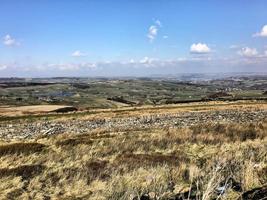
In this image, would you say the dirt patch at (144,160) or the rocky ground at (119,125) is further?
the rocky ground at (119,125)

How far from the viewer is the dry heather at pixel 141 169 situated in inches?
495

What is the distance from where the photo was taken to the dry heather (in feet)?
41.2

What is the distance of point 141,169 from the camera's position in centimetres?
1800

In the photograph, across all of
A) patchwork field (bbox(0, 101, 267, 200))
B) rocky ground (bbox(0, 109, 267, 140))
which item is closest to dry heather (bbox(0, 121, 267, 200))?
patchwork field (bbox(0, 101, 267, 200))

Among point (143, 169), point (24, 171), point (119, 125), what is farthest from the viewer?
point (119, 125)

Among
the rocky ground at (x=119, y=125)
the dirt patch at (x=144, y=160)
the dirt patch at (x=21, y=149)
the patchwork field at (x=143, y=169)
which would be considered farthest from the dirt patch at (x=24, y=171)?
the rocky ground at (x=119, y=125)


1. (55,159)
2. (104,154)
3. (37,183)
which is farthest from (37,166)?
(104,154)

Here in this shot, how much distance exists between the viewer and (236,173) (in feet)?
44.9

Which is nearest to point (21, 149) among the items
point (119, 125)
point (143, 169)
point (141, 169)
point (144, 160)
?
point (144, 160)

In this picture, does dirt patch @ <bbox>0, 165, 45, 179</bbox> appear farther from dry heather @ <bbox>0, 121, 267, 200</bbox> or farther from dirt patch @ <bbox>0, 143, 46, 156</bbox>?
dirt patch @ <bbox>0, 143, 46, 156</bbox>

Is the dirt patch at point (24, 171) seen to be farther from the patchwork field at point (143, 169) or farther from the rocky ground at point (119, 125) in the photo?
the rocky ground at point (119, 125)

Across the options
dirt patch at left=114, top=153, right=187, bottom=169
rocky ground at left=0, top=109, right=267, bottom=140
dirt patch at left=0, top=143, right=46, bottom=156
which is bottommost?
rocky ground at left=0, top=109, right=267, bottom=140

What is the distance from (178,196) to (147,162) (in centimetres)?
837

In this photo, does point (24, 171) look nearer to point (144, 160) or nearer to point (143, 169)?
point (143, 169)
